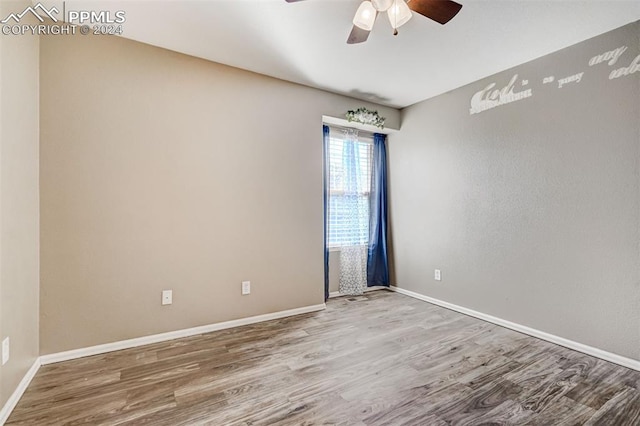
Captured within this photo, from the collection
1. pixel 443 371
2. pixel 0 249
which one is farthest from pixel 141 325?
pixel 443 371

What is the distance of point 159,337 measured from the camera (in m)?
2.52

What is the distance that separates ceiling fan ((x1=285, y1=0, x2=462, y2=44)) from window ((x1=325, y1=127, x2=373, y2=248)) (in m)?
1.88

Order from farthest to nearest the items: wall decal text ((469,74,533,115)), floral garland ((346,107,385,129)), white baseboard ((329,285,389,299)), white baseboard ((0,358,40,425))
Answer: white baseboard ((329,285,389,299)) < floral garland ((346,107,385,129)) < wall decal text ((469,74,533,115)) < white baseboard ((0,358,40,425))

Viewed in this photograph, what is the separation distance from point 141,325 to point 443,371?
8.10 ft

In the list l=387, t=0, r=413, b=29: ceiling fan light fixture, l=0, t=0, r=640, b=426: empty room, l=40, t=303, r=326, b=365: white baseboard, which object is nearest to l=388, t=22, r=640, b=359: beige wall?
l=0, t=0, r=640, b=426: empty room

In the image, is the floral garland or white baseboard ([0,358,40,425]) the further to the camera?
the floral garland

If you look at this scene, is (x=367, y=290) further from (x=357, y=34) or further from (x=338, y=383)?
(x=357, y=34)

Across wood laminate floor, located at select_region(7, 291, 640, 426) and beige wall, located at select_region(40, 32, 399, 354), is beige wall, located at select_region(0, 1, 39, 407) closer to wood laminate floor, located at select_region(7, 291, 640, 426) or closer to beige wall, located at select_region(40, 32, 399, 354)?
beige wall, located at select_region(40, 32, 399, 354)

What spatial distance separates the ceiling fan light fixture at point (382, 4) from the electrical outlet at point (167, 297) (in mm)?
2780

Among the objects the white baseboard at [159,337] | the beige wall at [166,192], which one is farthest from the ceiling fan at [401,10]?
the white baseboard at [159,337]

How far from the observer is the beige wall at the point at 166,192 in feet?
7.24

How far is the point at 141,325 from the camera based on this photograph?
8.07 ft

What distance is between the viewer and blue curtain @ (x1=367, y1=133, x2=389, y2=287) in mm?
4133

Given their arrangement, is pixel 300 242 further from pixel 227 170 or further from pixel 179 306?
pixel 179 306
